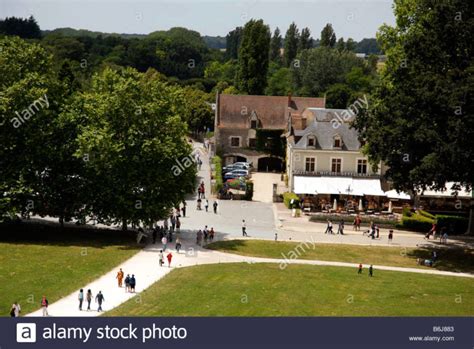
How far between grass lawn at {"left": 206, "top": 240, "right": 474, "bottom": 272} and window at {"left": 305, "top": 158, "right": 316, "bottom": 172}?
17422 millimetres

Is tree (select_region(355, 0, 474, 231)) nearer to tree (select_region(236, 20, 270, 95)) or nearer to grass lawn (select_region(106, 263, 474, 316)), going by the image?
grass lawn (select_region(106, 263, 474, 316))

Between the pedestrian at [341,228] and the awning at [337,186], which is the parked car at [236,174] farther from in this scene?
the pedestrian at [341,228]

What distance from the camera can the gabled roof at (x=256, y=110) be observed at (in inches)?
3310

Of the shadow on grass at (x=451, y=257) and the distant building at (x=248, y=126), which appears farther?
the distant building at (x=248, y=126)

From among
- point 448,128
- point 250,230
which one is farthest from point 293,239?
point 448,128

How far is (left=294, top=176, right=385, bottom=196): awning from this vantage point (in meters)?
63.2

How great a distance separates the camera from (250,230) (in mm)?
53500

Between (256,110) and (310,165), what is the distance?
20373 mm

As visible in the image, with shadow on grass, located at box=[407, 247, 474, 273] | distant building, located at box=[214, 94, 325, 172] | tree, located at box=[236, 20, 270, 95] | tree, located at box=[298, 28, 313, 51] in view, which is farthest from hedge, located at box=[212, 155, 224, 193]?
tree, located at box=[298, 28, 313, 51]

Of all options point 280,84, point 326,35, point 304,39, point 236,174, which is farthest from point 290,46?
point 236,174

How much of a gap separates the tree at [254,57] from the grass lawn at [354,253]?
2400 inches

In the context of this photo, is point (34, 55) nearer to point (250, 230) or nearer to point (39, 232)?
point (39, 232)

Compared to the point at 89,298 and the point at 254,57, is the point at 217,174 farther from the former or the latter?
the point at 254,57

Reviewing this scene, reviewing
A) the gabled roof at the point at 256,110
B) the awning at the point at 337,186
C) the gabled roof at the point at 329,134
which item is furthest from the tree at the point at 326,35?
the awning at the point at 337,186
